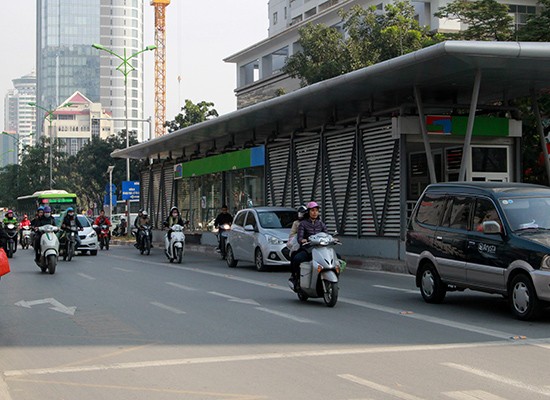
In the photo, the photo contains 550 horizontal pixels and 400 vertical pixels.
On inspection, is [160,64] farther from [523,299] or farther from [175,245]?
[523,299]

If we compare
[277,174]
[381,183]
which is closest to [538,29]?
[381,183]

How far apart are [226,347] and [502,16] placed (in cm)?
2773

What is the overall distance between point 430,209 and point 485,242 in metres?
1.81

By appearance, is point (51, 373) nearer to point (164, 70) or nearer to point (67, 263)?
point (67, 263)

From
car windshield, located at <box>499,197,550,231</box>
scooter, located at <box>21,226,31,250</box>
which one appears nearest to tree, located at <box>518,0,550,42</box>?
car windshield, located at <box>499,197,550,231</box>

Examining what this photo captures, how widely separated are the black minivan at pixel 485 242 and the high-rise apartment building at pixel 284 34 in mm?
50257

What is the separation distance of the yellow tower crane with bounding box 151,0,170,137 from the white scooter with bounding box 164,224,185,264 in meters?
133

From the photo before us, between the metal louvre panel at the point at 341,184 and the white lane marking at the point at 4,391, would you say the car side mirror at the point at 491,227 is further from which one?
the metal louvre panel at the point at 341,184

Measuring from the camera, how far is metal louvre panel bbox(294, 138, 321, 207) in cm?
2941

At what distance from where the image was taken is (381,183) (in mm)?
24953

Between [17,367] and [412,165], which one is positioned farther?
[412,165]

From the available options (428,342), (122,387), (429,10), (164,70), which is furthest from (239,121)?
(164,70)

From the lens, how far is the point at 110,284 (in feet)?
59.8

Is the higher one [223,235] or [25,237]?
[223,235]
